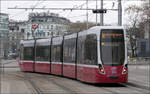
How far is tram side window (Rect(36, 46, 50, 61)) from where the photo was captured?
27375 millimetres

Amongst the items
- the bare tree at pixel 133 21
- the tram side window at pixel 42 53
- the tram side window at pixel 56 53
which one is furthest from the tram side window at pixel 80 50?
the bare tree at pixel 133 21

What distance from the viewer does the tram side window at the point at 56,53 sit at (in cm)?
2455

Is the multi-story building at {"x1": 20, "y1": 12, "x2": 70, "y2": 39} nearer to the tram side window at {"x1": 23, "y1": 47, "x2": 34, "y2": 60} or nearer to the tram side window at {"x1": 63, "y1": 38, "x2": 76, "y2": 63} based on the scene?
the tram side window at {"x1": 23, "y1": 47, "x2": 34, "y2": 60}

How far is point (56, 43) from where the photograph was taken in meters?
25.6

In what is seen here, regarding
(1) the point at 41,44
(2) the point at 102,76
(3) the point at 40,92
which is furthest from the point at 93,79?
(1) the point at 41,44

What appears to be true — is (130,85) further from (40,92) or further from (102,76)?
(40,92)

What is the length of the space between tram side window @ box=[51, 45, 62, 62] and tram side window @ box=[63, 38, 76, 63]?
1.11 m

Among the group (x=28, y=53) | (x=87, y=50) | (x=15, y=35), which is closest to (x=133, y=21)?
(x=28, y=53)

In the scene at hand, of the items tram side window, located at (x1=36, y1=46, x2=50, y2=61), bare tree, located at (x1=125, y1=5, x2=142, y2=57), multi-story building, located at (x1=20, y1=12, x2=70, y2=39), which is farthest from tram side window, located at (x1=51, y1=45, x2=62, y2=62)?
multi-story building, located at (x1=20, y1=12, x2=70, y2=39)

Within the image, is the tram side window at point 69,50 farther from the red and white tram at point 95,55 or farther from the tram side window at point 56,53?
the tram side window at point 56,53

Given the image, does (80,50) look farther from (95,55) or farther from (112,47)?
(112,47)

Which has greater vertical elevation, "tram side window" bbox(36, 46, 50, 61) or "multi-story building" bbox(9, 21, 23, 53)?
"multi-story building" bbox(9, 21, 23, 53)

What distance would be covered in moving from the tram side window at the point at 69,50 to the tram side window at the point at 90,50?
98.9 inches

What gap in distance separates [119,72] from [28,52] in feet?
46.3
